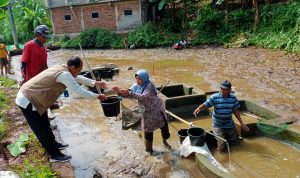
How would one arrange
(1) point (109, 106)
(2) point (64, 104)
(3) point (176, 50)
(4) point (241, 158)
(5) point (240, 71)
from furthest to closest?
(3) point (176, 50) < (5) point (240, 71) < (2) point (64, 104) < (4) point (241, 158) < (1) point (109, 106)

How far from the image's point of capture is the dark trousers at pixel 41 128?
5.15 m

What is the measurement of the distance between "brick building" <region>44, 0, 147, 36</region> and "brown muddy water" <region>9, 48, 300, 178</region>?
9.12 meters

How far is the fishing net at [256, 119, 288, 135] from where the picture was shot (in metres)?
6.66

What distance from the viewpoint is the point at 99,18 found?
2675 cm

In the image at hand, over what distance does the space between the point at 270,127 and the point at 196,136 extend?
1.96 meters

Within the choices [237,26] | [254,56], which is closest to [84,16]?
[237,26]

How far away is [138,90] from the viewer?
6.07 meters

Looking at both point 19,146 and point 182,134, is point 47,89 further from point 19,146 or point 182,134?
point 182,134

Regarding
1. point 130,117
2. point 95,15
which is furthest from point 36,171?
point 95,15

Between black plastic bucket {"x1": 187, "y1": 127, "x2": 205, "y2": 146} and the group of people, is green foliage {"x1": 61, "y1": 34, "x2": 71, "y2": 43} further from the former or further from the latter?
black plastic bucket {"x1": 187, "y1": 127, "x2": 205, "y2": 146}

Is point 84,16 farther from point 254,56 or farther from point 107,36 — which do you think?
point 254,56

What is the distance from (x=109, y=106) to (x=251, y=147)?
9.78 feet

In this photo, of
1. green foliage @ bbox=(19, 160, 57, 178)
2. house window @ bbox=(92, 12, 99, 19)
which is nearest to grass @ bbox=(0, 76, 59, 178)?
green foliage @ bbox=(19, 160, 57, 178)

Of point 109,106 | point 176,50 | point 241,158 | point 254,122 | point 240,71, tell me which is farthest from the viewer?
point 176,50
